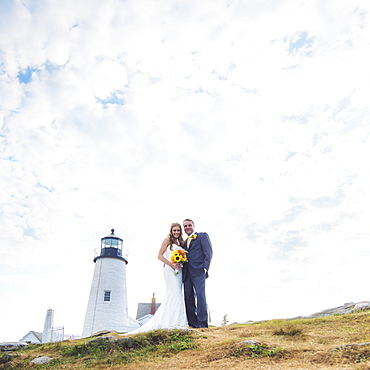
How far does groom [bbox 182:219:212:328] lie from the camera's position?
35.4 feet

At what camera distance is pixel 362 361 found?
206 inches

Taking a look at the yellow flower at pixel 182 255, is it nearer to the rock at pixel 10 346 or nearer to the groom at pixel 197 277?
the groom at pixel 197 277

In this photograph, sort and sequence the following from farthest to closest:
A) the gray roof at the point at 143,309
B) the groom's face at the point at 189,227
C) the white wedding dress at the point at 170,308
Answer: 1. the gray roof at the point at 143,309
2. the groom's face at the point at 189,227
3. the white wedding dress at the point at 170,308

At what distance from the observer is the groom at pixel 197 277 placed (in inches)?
425

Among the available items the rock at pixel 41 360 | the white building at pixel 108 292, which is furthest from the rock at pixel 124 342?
the white building at pixel 108 292

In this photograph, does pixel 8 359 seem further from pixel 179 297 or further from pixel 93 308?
pixel 93 308

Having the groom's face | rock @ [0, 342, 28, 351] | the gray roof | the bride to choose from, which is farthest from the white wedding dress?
the gray roof

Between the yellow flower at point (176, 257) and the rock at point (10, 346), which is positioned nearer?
the rock at point (10, 346)

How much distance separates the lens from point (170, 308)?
Answer: 10.9 meters

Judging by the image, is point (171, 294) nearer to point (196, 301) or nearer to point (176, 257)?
point (196, 301)

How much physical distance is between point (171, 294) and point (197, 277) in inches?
38.9

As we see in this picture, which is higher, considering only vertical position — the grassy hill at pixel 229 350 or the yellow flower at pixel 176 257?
the yellow flower at pixel 176 257

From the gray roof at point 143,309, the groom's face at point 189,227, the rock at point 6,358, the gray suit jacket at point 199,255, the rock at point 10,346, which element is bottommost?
the rock at point 6,358

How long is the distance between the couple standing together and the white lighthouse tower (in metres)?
18.5
